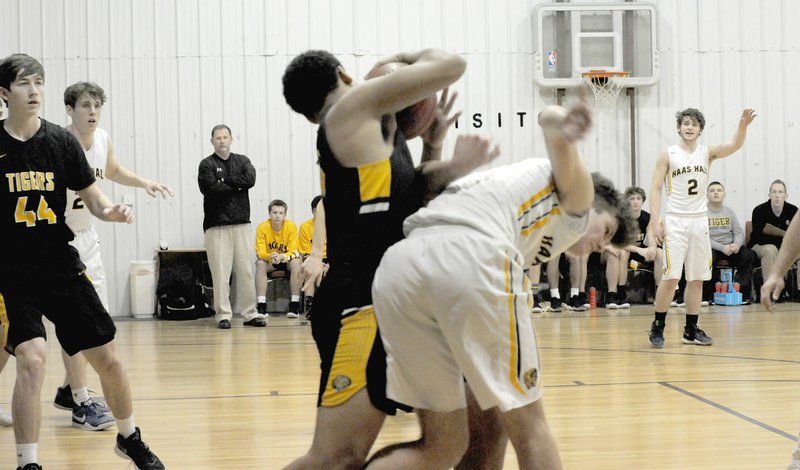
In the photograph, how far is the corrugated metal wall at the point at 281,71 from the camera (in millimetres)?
12469

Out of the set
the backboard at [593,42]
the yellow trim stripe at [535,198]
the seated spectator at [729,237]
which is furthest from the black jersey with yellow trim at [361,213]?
the backboard at [593,42]

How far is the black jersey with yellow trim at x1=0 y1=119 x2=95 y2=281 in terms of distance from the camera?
405 centimetres

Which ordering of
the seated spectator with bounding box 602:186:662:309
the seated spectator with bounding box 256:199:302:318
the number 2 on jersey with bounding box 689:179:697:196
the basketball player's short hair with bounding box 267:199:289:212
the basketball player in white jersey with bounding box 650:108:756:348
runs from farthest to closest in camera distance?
the seated spectator with bounding box 602:186:662:309 < the basketball player's short hair with bounding box 267:199:289:212 < the seated spectator with bounding box 256:199:302:318 < the number 2 on jersey with bounding box 689:179:697:196 < the basketball player in white jersey with bounding box 650:108:756:348

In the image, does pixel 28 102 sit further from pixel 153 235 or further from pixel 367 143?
pixel 153 235

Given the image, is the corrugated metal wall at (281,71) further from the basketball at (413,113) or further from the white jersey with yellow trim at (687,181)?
the basketball at (413,113)

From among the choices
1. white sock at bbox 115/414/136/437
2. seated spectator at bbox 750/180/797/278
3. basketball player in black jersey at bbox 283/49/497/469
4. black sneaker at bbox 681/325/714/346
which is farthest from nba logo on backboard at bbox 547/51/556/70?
basketball player in black jersey at bbox 283/49/497/469

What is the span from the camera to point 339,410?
8.66 feet

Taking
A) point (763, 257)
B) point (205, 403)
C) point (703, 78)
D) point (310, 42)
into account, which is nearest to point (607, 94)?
point (703, 78)

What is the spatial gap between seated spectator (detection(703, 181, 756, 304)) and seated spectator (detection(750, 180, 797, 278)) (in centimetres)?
22

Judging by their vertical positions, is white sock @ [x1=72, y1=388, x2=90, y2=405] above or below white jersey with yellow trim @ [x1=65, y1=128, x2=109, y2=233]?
below

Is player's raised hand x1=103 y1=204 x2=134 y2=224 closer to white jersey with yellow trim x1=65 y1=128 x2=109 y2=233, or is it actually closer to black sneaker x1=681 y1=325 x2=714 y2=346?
white jersey with yellow trim x1=65 y1=128 x2=109 y2=233

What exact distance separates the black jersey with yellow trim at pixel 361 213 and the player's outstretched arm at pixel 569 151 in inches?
18.1

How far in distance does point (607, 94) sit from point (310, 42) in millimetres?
4186

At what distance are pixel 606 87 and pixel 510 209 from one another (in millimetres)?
10432
